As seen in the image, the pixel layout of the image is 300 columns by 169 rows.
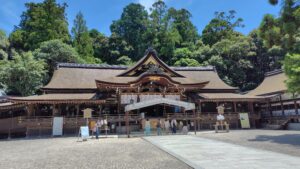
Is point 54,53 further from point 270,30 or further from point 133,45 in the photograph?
point 270,30

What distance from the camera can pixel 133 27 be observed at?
59406mm

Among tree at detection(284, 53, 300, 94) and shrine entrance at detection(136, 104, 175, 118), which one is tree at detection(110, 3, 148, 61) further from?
tree at detection(284, 53, 300, 94)

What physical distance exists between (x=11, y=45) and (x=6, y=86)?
18142mm

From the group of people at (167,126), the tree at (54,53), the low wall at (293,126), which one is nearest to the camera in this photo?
the group of people at (167,126)

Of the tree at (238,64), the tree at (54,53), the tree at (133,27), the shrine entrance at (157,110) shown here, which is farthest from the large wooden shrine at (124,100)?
the tree at (133,27)

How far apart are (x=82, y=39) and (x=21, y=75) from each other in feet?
74.7

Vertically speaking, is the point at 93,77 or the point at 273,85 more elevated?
the point at 93,77

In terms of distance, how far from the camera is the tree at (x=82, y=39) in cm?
4872

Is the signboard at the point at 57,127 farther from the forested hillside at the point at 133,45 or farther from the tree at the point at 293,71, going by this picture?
the tree at the point at 293,71

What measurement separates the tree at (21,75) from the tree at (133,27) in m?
Answer: 25.2

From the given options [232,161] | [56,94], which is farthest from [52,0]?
[232,161]

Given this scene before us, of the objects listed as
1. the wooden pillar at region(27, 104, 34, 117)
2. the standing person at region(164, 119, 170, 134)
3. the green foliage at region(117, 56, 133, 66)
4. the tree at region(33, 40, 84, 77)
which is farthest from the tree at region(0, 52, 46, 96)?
the green foliage at region(117, 56, 133, 66)

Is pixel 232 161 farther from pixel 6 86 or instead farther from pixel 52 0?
pixel 52 0

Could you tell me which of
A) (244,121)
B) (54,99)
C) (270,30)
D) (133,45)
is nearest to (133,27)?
(133,45)
